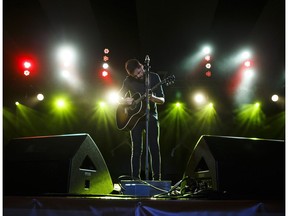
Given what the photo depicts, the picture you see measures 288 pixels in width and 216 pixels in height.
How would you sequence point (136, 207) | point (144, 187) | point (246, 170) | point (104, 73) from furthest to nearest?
1. point (104, 73)
2. point (144, 187)
3. point (246, 170)
4. point (136, 207)

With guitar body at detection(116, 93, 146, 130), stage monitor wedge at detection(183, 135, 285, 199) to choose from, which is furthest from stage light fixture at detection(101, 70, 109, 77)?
stage monitor wedge at detection(183, 135, 285, 199)

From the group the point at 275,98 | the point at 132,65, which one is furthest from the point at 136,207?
the point at 275,98

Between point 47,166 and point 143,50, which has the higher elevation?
point 143,50

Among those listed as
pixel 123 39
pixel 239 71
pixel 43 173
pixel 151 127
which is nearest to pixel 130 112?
pixel 151 127

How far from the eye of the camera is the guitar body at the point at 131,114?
7.95ft

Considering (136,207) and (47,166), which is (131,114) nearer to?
→ (47,166)

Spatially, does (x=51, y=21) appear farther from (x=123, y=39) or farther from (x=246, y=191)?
(x=246, y=191)

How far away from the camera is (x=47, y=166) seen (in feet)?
5.23

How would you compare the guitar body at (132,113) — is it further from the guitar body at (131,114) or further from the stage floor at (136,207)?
the stage floor at (136,207)

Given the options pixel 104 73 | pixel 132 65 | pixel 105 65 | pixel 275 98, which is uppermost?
pixel 105 65

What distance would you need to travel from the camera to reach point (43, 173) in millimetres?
1602

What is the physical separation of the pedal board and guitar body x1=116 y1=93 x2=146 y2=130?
0.72 m

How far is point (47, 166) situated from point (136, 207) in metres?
0.68

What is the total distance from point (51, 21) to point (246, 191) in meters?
3.92
